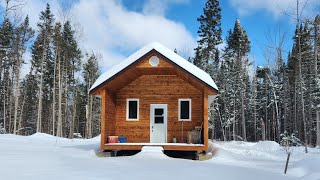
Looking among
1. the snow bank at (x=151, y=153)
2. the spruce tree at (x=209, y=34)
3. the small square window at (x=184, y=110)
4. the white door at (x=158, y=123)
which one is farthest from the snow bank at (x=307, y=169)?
the spruce tree at (x=209, y=34)

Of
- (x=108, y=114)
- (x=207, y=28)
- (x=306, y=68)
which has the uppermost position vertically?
(x=207, y=28)

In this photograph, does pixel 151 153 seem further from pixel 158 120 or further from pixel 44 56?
pixel 44 56

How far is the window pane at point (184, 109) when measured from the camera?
688 inches

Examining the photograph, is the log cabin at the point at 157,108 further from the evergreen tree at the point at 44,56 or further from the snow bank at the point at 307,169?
the evergreen tree at the point at 44,56

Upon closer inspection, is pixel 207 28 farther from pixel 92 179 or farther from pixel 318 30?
pixel 92 179

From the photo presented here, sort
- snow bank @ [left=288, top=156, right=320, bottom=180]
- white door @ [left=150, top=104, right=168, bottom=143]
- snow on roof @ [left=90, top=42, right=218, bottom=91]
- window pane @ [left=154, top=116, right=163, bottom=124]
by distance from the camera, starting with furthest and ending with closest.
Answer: window pane @ [left=154, top=116, right=163, bottom=124] < white door @ [left=150, top=104, right=168, bottom=143] < snow on roof @ [left=90, top=42, right=218, bottom=91] < snow bank @ [left=288, top=156, right=320, bottom=180]

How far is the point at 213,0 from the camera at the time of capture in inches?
1572

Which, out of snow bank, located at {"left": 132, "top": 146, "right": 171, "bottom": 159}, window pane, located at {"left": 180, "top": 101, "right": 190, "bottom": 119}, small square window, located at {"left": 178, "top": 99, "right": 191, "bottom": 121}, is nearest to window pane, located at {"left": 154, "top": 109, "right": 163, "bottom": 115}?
small square window, located at {"left": 178, "top": 99, "right": 191, "bottom": 121}

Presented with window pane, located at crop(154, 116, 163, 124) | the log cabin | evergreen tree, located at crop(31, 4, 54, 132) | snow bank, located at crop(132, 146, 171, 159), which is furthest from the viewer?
evergreen tree, located at crop(31, 4, 54, 132)

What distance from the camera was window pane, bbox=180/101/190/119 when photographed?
57.3 feet

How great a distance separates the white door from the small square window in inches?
31.7

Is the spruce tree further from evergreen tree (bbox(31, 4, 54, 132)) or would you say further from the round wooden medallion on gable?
the round wooden medallion on gable

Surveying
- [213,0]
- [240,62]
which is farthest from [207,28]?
[240,62]

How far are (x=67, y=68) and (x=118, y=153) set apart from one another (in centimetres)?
2633
